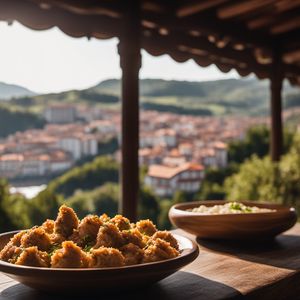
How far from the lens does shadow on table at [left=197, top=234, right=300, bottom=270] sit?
4.47 ft

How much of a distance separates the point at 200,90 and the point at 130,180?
682cm

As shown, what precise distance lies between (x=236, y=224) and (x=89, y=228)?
2.01 feet

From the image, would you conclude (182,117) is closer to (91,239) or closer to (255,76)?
(255,76)

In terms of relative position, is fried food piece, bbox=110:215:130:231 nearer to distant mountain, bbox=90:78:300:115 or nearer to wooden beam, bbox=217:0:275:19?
wooden beam, bbox=217:0:275:19

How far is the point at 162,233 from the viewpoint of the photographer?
43.9 inches

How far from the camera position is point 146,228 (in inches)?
47.4

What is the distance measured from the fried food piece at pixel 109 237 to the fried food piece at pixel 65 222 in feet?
0.36

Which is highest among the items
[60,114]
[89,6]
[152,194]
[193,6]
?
[193,6]

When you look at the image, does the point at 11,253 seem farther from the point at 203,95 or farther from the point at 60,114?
the point at 203,95

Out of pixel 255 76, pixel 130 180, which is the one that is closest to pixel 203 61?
pixel 255 76

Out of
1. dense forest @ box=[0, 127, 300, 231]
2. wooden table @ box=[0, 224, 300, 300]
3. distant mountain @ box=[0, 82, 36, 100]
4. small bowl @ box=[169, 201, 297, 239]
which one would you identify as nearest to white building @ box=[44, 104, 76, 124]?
dense forest @ box=[0, 127, 300, 231]

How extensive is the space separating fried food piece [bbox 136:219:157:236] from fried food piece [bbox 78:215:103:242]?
146mm

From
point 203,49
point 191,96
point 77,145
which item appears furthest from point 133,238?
point 191,96

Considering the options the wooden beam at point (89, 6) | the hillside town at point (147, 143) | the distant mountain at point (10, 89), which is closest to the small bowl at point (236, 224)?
the wooden beam at point (89, 6)
